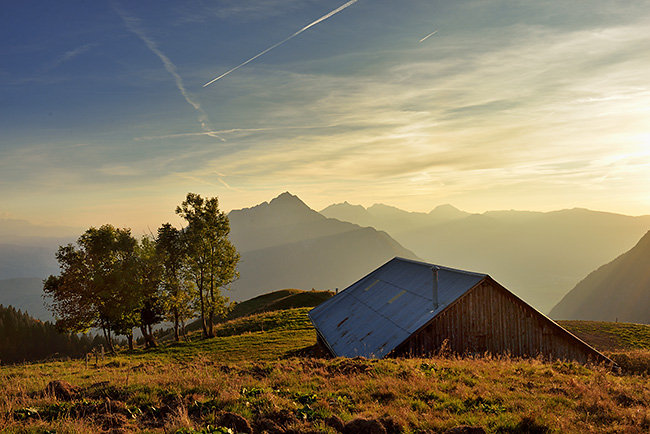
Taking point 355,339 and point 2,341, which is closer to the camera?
point 355,339

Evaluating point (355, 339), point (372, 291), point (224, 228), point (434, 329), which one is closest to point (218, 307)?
point (224, 228)

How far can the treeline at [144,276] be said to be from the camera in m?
40.2

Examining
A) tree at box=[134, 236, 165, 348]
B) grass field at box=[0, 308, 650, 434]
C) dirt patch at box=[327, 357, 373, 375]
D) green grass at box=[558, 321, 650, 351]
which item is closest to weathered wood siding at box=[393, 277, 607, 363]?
grass field at box=[0, 308, 650, 434]

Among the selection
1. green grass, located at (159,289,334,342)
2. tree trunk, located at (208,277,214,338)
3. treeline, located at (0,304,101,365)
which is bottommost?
treeline, located at (0,304,101,365)

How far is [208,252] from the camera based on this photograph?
43688mm

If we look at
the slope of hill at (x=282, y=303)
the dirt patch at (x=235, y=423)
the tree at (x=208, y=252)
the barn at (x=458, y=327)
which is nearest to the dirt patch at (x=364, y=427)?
the dirt patch at (x=235, y=423)

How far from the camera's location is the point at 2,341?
98.4 metres

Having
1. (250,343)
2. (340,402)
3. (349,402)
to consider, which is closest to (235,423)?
(340,402)

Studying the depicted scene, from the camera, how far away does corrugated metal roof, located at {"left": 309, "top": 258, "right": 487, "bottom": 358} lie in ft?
70.2

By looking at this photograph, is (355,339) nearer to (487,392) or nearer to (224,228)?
(487,392)

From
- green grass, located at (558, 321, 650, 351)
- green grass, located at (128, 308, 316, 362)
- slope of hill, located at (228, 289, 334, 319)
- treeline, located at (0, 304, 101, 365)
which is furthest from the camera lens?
treeline, located at (0, 304, 101, 365)

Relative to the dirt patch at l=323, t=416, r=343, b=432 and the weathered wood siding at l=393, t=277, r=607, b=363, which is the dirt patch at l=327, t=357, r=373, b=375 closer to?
the dirt patch at l=323, t=416, r=343, b=432

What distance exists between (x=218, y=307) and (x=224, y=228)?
9.94 m

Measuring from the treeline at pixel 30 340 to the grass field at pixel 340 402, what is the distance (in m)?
102
